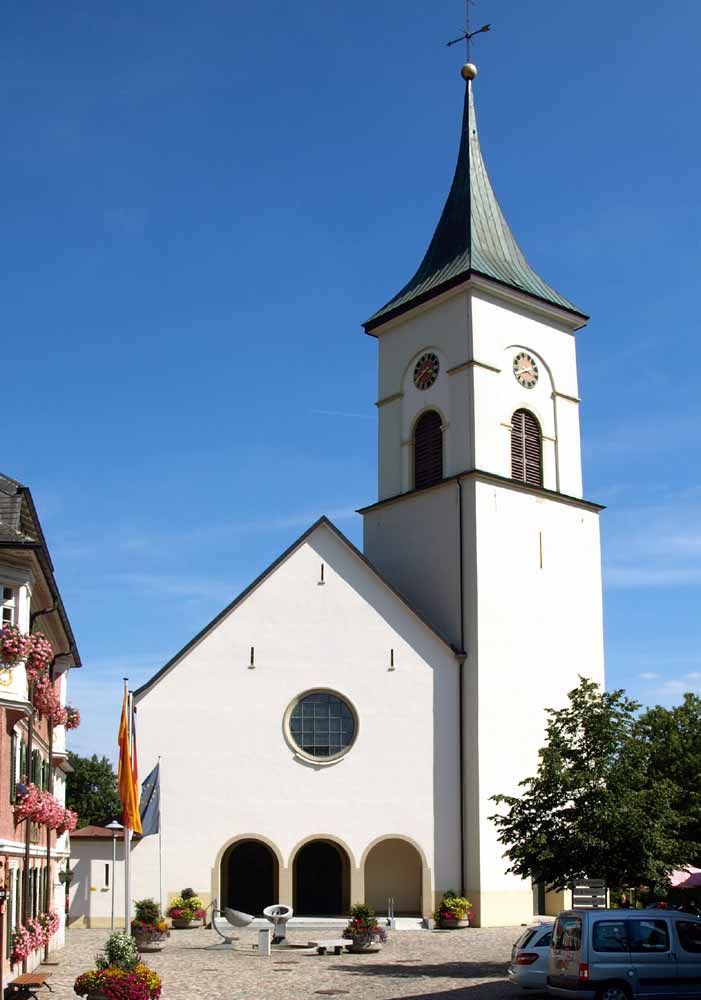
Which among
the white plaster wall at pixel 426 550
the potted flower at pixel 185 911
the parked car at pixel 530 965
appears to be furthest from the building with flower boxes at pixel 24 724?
the white plaster wall at pixel 426 550

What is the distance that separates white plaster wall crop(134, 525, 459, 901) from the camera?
31.8 m

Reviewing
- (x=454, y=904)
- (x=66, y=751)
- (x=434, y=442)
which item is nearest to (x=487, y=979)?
(x=454, y=904)

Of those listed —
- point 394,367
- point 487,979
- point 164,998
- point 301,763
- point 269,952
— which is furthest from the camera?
point 394,367

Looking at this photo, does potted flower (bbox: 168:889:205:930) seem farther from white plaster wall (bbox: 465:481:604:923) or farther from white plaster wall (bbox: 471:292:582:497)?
Answer: white plaster wall (bbox: 471:292:582:497)

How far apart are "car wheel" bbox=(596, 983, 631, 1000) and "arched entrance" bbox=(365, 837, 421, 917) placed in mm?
17953

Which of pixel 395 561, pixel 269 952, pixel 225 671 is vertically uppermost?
pixel 395 561

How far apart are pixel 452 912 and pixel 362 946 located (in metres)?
6.27

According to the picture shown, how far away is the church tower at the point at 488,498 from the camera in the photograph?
112 ft

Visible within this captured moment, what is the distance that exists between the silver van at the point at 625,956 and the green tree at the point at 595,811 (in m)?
4.58

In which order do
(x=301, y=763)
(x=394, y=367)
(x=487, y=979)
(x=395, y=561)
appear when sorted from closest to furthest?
1. (x=487, y=979)
2. (x=301, y=763)
3. (x=395, y=561)
4. (x=394, y=367)

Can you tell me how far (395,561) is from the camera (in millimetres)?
38469

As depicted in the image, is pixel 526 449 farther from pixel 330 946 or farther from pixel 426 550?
pixel 330 946

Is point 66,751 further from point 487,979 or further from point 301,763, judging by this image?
point 487,979

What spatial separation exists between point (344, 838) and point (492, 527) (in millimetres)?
10048
